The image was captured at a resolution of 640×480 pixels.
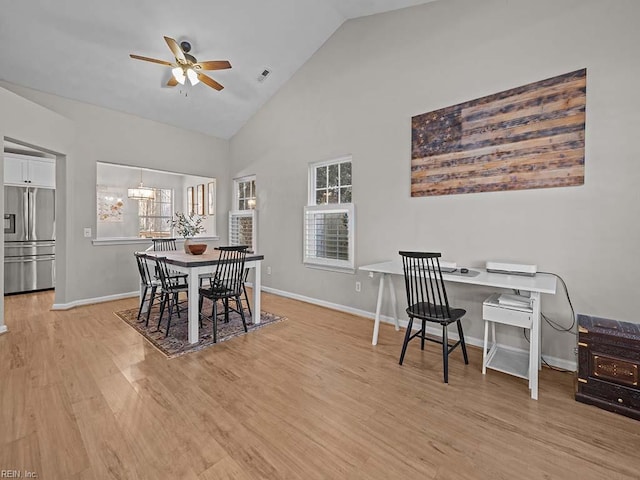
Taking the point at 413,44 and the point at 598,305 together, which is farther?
the point at 413,44

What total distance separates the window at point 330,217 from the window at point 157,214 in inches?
172

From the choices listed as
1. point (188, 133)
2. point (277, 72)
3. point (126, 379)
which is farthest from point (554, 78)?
point (188, 133)

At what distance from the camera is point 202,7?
133 inches

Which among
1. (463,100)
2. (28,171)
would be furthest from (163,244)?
(463,100)

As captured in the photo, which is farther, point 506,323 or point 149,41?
point 149,41

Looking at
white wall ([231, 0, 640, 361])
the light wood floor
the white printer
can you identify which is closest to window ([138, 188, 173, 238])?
white wall ([231, 0, 640, 361])

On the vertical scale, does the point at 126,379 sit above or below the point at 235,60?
below

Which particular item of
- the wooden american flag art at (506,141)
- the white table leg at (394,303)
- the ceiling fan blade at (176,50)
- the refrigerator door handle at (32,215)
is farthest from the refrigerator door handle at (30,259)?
the wooden american flag art at (506,141)

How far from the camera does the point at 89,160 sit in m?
4.41

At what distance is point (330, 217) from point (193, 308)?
2279mm

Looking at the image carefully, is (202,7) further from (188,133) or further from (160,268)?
(160,268)

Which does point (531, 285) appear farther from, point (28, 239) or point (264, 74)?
point (28, 239)

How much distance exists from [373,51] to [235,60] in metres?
1.99

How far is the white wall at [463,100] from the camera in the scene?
2.29 metres
